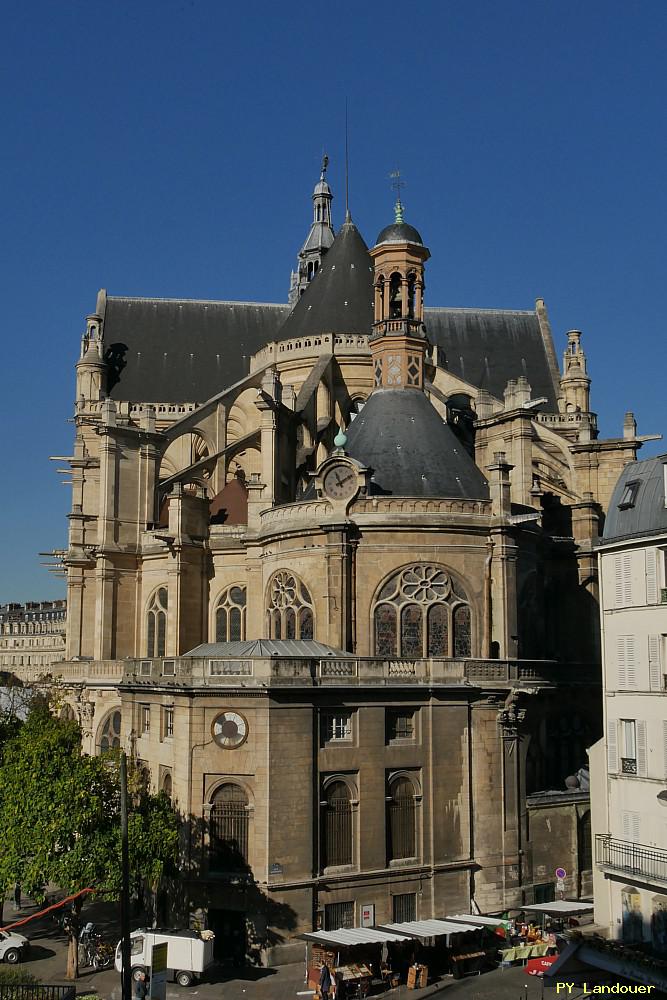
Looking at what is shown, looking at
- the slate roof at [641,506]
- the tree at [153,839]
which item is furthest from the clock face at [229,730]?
the slate roof at [641,506]

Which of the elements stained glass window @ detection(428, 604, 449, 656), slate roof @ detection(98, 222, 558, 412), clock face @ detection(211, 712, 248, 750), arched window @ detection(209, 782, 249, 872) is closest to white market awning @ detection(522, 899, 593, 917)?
stained glass window @ detection(428, 604, 449, 656)

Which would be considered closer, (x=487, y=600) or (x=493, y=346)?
(x=487, y=600)

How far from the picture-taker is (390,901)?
3155 cm

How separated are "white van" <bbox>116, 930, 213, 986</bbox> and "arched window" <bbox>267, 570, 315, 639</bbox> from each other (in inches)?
461

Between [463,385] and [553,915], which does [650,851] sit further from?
[463,385]

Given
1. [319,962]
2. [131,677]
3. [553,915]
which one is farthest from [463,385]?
[319,962]

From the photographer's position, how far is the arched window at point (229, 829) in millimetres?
30078

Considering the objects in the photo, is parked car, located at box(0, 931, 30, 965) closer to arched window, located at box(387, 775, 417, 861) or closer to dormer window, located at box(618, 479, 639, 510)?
arched window, located at box(387, 775, 417, 861)

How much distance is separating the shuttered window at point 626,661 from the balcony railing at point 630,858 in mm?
3837

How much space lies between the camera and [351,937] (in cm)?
2792

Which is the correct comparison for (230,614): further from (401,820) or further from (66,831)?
(66,831)

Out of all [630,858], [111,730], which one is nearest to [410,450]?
[630,858]

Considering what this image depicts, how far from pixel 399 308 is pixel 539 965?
24820 mm

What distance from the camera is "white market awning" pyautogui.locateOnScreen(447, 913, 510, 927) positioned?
3002 cm
